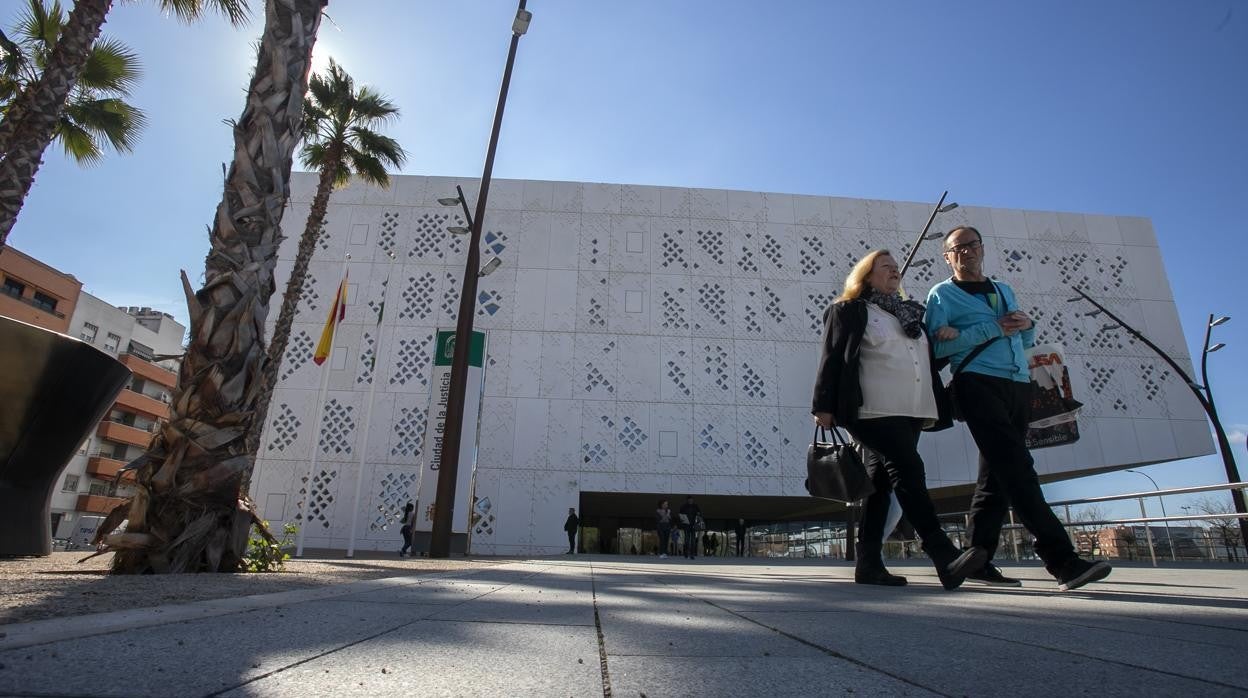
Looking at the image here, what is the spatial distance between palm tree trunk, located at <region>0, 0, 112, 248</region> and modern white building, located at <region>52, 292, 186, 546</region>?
31504mm

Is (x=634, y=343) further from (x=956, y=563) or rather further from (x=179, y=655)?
(x=179, y=655)

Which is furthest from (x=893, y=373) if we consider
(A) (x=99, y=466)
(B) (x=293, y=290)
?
(A) (x=99, y=466)

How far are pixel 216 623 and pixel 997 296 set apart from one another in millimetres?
3804

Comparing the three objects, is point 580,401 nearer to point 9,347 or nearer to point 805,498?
point 805,498

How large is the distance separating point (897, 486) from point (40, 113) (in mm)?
9958

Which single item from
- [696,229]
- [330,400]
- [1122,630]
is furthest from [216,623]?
[696,229]

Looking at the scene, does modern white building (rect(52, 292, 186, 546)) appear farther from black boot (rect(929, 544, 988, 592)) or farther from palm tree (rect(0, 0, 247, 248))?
black boot (rect(929, 544, 988, 592))

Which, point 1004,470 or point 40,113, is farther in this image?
point 40,113

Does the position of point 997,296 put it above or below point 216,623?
above

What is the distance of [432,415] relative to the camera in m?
12.3

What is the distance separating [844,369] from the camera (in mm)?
3428

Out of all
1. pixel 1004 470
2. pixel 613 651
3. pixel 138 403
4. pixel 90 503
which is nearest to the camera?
pixel 613 651

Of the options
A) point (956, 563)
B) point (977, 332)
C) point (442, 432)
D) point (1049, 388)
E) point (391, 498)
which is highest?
point (442, 432)

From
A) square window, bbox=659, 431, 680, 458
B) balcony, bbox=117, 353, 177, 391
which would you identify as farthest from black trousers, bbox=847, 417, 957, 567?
balcony, bbox=117, 353, 177, 391
